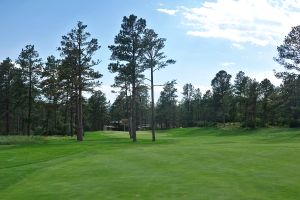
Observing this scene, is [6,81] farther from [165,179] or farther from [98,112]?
[165,179]

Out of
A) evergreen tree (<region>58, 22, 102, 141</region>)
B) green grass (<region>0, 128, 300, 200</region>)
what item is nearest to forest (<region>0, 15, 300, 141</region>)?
evergreen tree (<region>58, 22, 102, 141</region>)

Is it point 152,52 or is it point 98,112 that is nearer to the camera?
point 152,52

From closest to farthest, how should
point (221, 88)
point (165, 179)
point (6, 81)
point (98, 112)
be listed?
point (165, 179), point (6, 81), point (221, 88), point (98, 112)

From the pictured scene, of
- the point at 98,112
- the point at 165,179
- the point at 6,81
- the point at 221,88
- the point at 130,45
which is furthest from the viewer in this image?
the point at 98,112

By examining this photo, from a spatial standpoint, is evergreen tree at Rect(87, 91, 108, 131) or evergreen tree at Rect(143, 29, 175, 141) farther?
evergreen tree at Rect(87, 91, 108, 131)

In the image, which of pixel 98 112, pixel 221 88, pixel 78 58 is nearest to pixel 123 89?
pixel 78 58

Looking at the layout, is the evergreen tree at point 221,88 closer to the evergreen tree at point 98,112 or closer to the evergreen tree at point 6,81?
the evergreen tree at point 98,112

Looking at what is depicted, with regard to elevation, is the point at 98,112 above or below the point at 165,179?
above

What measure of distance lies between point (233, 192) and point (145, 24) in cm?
4477

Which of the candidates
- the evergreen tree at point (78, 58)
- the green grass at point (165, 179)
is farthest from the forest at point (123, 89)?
the green grass at point (165, 179)

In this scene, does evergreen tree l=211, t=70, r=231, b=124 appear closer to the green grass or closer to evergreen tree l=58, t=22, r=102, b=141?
evergreen tree l=58, t=22, r=102, b=141

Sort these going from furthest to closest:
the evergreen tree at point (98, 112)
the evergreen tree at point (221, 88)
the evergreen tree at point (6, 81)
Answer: the evergreen tree at point (98, 112) → the evergreen tree at point (221, 88) → the evergreen tree at point (6, 81)

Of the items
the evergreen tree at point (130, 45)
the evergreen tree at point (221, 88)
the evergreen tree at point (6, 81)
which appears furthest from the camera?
the evergreen tree at point (221, 88)

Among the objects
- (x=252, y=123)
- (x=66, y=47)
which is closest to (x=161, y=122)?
(x=252, y=123)
